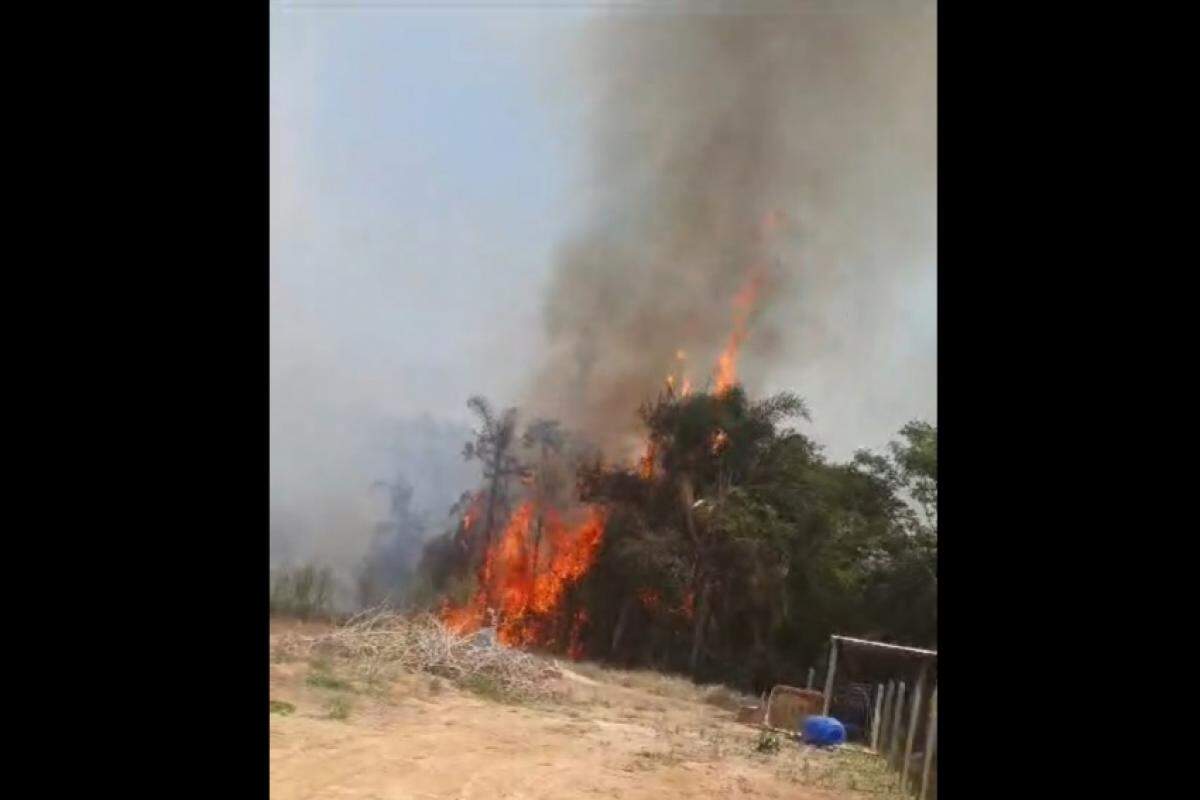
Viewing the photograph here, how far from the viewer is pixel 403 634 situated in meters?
5.82

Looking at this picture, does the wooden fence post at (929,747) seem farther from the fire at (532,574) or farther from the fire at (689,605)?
the fire at (532,574)

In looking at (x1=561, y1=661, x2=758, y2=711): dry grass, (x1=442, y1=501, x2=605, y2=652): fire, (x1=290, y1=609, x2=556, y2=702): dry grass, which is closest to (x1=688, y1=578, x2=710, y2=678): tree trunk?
(x1=561, y1=661, x2=758, y2=711): dry grass

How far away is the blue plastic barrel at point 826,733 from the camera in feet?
17.7

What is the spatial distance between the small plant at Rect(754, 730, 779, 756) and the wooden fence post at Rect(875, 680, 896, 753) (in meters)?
0.51

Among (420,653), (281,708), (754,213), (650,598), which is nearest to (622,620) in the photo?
(650,598)

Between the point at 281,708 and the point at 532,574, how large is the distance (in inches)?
59.8

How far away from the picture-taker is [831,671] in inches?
219

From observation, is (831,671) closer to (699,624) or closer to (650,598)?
(699,624)
